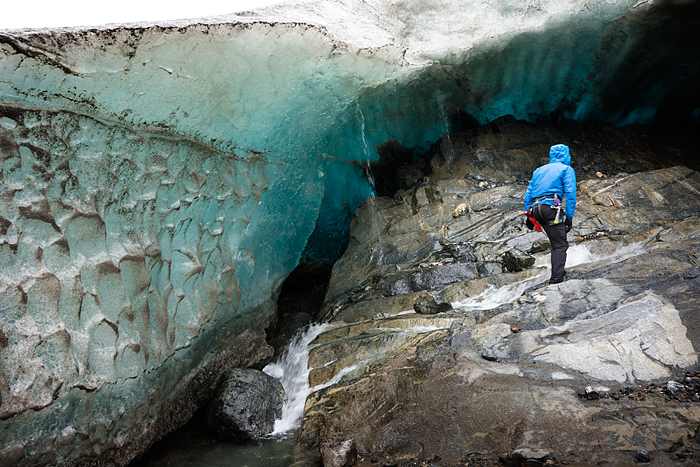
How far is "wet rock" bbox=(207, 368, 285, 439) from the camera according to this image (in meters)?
3.96

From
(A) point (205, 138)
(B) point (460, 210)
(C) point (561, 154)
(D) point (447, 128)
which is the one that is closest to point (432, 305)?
(C) point (561, 154)

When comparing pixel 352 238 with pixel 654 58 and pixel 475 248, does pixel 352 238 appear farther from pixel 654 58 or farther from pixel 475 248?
pixel 654 58

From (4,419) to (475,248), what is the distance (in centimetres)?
562

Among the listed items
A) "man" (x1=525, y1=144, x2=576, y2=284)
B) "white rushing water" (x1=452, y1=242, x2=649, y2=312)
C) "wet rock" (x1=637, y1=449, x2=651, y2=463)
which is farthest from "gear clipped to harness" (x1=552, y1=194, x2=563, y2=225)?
"wet rock" (x1=637, y1=449, x2=651, y2=463)

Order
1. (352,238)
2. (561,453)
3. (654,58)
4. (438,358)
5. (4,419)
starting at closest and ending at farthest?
(561,453)
(4,419)
(438,358)
(654,58)
(352,238)

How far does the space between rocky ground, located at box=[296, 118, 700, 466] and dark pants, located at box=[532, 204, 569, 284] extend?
5.6 inches

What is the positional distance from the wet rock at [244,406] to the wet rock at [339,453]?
105cm

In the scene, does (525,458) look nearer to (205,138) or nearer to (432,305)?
(432,305)

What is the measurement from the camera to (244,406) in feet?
13.3

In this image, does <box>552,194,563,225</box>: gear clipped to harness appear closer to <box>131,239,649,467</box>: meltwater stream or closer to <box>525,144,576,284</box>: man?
<box>525,144,576,284</box>: man

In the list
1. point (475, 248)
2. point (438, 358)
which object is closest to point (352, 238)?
point (475, 248)

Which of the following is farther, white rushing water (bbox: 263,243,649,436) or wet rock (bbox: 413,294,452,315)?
wet rock (bbox: 413,294,452,315)

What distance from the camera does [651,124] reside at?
827 centimetres

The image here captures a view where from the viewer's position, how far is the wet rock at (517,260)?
5535 millimetres
